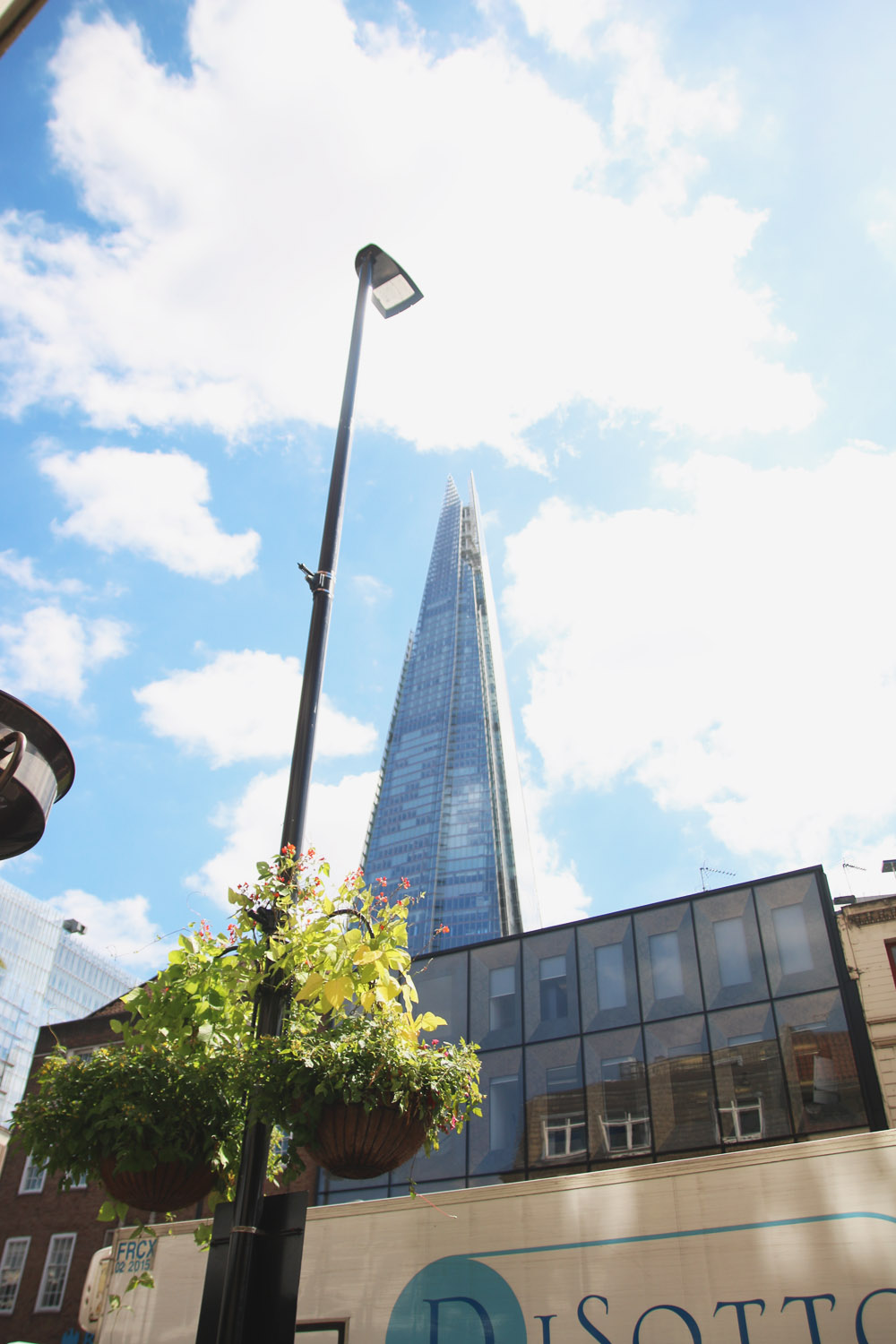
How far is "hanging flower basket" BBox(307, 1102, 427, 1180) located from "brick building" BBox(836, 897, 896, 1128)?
789 inches

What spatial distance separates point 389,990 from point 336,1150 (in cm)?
81

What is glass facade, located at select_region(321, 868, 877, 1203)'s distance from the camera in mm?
21391

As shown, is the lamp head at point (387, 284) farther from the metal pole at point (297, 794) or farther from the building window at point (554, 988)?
the building window at point (554, 988)

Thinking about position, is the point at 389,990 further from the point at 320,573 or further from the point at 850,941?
the point at 850,941

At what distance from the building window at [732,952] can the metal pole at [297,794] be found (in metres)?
20.7

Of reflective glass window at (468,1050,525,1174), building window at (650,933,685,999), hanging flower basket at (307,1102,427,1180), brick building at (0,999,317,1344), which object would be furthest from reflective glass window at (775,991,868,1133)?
brick building at (0,999,317,1344)

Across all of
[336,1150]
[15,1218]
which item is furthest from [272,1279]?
[15,1218]

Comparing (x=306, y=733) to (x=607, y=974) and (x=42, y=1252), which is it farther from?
(x=42, y=1252)

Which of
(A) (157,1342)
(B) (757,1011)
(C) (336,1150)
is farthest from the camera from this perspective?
(B) (757,1011)

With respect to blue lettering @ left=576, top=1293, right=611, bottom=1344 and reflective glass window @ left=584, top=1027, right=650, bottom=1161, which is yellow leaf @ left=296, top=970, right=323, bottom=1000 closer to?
blue lettering @ left=576, top=1293, right=611, bottom=1344

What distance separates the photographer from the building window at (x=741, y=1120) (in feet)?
69.6

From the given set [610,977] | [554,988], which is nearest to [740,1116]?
[610,977]

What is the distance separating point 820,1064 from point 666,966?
4.49 metres

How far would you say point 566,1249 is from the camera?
32.7ft
